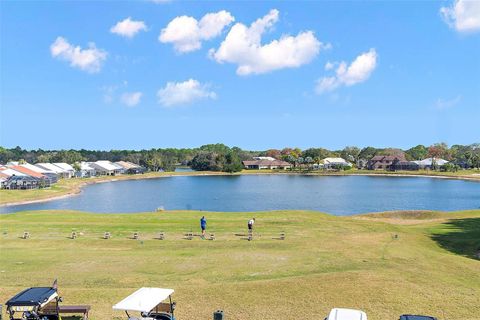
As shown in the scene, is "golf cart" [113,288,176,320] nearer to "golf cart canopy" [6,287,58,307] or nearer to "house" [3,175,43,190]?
"golf cart canopy" [6,287,58,307]

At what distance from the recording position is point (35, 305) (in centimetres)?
1571

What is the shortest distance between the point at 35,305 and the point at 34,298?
51cm

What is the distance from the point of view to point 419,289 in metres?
22.6


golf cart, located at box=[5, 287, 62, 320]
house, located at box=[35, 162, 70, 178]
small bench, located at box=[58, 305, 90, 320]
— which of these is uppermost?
house, located at box=[35, 162, 70, 178]

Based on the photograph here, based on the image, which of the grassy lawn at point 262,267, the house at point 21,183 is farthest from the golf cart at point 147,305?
the house at point 21,183

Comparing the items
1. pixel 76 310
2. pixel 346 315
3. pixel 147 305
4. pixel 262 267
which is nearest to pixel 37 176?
pixel 262 267

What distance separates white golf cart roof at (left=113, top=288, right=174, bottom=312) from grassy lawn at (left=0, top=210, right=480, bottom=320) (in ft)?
9.44

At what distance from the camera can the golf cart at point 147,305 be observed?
15297mm

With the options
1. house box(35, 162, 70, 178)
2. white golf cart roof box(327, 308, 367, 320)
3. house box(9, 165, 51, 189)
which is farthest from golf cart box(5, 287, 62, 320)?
house box(35, 162, 70, 178)

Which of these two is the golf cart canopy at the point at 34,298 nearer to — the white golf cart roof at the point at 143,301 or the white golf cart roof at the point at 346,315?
the white golf cart roof at the point at 143,301

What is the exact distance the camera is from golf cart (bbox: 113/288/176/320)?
15297mm

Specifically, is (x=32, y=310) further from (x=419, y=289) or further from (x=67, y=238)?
(x=67, y=238)

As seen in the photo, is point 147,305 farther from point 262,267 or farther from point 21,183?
point 21,183

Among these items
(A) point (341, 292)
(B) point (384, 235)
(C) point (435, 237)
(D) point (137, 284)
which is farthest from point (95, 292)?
(C) point (435, 237)
